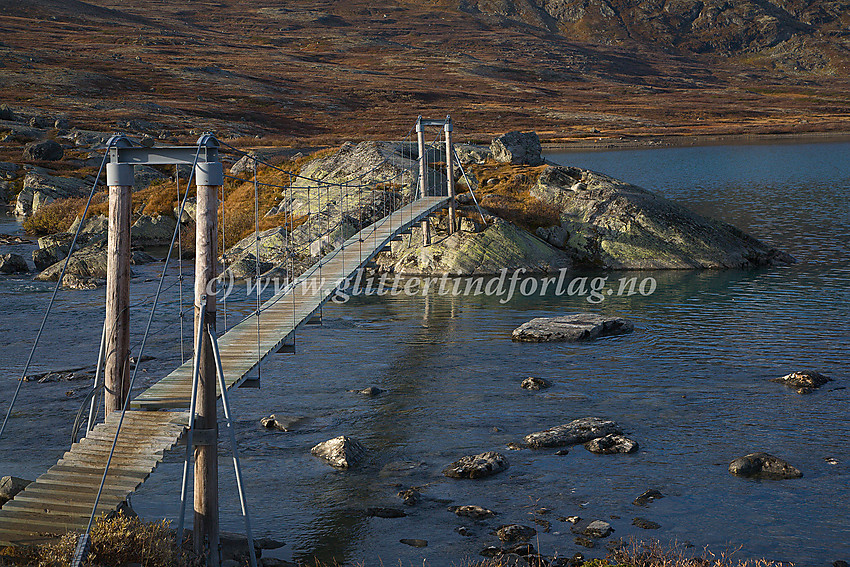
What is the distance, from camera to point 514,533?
38.0 feet

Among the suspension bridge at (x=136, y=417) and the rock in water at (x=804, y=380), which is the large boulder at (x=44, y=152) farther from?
the rock in water at (x=804, y=380)

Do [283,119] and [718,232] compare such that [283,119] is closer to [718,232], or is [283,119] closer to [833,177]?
[833,177]

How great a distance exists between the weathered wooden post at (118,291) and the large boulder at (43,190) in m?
36.4

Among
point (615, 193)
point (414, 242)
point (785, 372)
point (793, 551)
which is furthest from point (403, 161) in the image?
point (793, 551)

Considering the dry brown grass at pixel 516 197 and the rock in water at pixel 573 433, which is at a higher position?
the dry brown grass at pixel 516 197

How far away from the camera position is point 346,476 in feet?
45.3

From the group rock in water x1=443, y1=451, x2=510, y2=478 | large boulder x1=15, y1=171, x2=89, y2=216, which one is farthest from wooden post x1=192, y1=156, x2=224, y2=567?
large boulder x1=15, y1=171, x2=89, y2=216

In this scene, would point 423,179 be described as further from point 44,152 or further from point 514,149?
point 44,152

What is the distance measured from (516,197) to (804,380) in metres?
17.1

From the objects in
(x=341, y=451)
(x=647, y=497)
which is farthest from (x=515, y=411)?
(x=647, y=497)

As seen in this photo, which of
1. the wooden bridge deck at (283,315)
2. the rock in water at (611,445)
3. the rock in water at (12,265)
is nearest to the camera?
→ the wooden bridge deck at (283,315)

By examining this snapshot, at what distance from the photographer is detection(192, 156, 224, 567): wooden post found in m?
10.5

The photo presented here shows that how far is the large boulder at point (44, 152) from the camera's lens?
56.0 metres

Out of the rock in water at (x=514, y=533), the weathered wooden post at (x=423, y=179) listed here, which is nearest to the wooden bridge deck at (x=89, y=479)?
the rock in water at (x=514, y=533)
